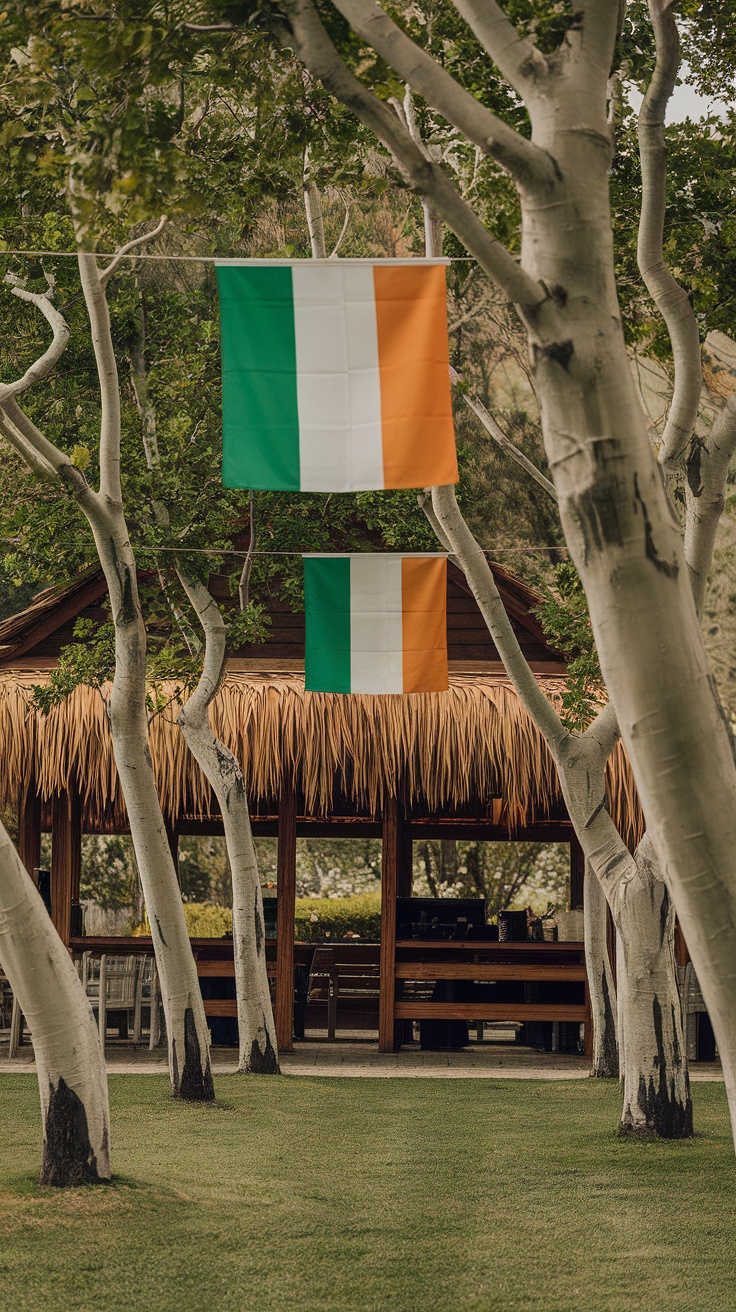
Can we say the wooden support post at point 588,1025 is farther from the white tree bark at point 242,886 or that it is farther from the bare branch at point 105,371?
the bare branch at point 105,371

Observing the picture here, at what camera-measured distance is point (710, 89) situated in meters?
7.06

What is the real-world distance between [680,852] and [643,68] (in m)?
4.77

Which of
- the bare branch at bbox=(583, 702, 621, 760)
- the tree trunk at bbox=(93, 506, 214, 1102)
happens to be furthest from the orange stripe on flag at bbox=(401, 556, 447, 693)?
the tree trunk at bbox=(93, 506, 214, 1102)

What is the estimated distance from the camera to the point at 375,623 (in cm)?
750

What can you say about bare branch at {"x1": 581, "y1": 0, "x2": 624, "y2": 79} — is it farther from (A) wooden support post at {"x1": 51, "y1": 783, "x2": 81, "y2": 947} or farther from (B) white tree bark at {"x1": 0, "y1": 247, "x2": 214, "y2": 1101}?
(A) wooden support post at {"x1": 51, "y1": 783, "x2": 81, "y2": 947}

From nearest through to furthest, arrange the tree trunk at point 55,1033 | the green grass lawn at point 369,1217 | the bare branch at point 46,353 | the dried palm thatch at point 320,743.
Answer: the green grass lawn at point 369,1217, the tree trunk at point 55,1033, the bare branch at point 46,353, the dried palm thatch at point 320,743

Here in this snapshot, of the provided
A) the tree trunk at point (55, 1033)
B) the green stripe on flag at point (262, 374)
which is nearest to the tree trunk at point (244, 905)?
the tree trunk at point (55, 1033)

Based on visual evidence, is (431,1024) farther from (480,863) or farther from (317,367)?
(480,863)

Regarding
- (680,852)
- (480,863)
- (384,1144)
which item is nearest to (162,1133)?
(384,1144)

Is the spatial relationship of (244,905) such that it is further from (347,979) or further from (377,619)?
(347,979)

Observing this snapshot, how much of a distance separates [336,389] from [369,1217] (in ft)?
9.77

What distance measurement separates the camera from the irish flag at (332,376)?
4.48 metres

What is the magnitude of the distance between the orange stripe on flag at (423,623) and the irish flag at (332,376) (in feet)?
9.84

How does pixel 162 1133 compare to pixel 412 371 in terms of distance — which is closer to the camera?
pixel 412 371
